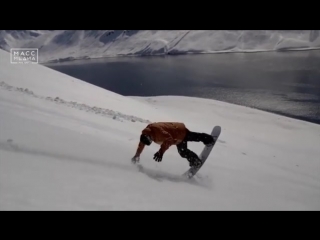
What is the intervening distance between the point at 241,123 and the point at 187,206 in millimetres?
14870

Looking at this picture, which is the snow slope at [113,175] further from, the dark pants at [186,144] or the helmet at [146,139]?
the helmet at [146,139]

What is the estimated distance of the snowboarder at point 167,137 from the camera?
496cm

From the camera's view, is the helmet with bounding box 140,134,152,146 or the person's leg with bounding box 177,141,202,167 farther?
the person's leg with bounding box 177,141,202,167

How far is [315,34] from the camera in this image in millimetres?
143375

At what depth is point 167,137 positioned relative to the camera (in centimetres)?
508

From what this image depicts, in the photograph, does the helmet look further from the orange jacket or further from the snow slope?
the snow slope

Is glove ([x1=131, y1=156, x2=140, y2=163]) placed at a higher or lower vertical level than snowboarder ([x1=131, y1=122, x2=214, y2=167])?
lower

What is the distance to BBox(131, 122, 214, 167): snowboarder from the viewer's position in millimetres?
4961

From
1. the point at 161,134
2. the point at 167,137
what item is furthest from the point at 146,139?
the point at 167,137

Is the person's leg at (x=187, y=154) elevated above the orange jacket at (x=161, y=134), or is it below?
below
